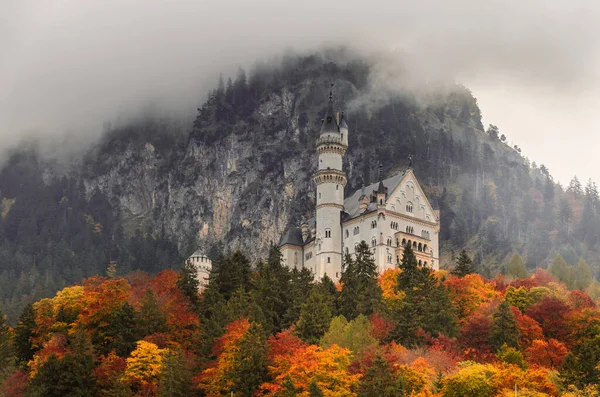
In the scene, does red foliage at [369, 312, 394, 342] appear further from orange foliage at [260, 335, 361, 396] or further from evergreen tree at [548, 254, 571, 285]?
evergreen tree at [548, 254, 571, 285]

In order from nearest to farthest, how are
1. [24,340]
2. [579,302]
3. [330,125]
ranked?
[579,302] → [24,340] → [330,125]

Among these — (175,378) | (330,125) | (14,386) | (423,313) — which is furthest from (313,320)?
(330,125)

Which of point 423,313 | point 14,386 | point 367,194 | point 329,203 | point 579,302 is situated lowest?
point 14,386

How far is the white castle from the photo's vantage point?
4732 inches

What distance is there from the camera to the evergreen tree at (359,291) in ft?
293

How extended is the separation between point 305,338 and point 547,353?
19919 millimetres

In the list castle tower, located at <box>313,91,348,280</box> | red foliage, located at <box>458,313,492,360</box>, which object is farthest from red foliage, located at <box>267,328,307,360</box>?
castle tower, located at <box>313,91,348,280</box>

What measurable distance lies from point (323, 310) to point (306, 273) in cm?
1496

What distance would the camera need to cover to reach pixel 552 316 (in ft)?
277

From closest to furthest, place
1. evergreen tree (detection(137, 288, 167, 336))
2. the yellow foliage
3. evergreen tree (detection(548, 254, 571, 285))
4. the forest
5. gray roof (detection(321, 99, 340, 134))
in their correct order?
the forest
the yellow foliage
evergreen tree (detection(137, 288, 167, 336))
evergreen tree (detection(548, 254, 571, 285))
gray roof (detection(321, 99, 340, 134))

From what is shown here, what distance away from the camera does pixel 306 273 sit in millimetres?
97688

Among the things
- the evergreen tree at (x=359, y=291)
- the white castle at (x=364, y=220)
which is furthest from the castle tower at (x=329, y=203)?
the evergreen tree at (x=359, y=291)

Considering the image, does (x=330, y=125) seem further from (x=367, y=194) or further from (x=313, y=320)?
(x=313, y=320)

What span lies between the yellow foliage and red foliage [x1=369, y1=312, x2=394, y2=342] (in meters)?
17.9
